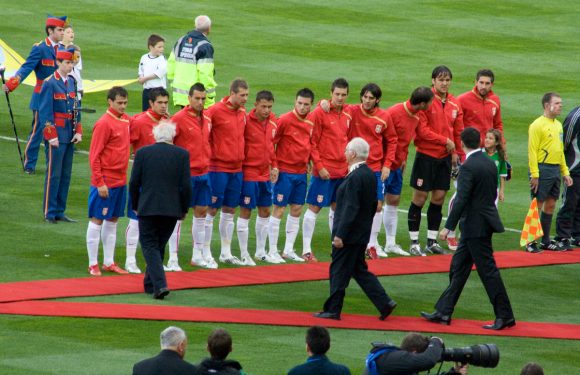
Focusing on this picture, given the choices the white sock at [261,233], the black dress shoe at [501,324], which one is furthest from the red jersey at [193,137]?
the black dress shoe at [501,324]

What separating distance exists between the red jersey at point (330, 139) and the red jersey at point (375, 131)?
0.46ft

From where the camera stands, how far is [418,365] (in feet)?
38.6

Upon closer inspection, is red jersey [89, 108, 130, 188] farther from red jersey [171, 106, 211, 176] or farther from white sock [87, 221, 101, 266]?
red jersey [171, 106, 211, 176]

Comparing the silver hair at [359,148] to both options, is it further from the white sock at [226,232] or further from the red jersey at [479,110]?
the red jersey at [479,110]

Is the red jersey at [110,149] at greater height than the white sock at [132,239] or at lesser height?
greater

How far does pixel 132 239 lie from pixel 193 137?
141 cm

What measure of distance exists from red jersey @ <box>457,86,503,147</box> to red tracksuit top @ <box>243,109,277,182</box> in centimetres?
309

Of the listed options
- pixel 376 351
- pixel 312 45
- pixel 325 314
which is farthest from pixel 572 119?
pixel 312 45

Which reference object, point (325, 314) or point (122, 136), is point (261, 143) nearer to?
point (122, 136)

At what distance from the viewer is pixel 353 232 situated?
1577 centimetres

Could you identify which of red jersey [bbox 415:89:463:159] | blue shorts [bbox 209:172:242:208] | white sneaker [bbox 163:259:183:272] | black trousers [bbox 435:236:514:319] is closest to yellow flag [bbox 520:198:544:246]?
red jersey [bbox 415:89:463:159]

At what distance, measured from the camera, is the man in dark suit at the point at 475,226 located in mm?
15734

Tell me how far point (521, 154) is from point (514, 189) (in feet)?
7.10

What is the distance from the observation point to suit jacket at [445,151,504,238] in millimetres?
15781
